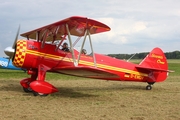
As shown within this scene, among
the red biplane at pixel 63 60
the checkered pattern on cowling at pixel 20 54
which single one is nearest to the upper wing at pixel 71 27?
the red biplane at pixel 63 60

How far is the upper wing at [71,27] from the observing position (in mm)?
7707

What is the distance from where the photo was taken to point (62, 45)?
9109mm

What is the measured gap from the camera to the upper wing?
25.3ft

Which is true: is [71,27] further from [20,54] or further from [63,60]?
[20,54]

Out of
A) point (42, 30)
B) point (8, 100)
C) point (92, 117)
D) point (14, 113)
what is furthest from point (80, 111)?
point (42, 30)

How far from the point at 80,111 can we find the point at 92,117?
70 cm

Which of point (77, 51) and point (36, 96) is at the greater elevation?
point (77, 51)

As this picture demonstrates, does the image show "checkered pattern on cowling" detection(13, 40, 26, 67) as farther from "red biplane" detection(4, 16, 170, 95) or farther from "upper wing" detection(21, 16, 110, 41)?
"upper wing" detection(21, 16, 110, 41)

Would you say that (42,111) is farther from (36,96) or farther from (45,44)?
(45,44)

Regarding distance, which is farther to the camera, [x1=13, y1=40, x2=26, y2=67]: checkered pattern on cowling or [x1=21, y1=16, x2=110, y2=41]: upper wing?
[x1=13, y1=40, x2=26, y2=67]: checkered pattern on cowling

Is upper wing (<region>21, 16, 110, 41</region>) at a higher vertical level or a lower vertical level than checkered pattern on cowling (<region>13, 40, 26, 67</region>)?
higher

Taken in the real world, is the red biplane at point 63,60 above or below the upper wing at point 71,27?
below

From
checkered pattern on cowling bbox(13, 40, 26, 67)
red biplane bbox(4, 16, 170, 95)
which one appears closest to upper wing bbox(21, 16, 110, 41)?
red biplane bbox(4, 16, 170, 95)

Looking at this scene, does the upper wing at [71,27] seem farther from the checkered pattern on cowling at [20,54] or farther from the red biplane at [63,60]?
the checkered pattern on cowling at [20,54]
